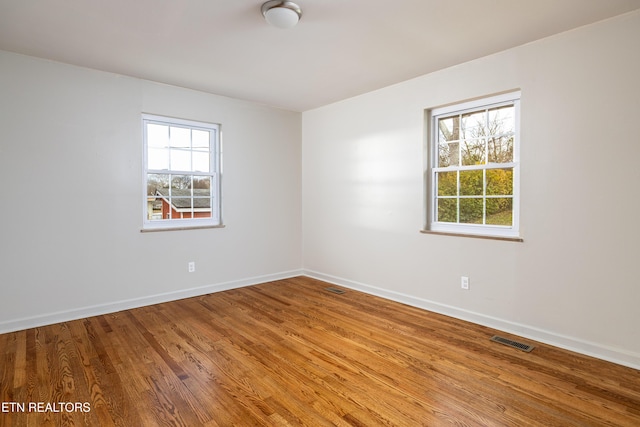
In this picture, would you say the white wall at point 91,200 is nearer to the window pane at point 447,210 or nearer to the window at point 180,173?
the window at point 180,173

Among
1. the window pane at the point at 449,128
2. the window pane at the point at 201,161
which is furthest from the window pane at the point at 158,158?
the window pane at the point at 449,128

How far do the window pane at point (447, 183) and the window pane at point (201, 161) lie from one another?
2903 mm

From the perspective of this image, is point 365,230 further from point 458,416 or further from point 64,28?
point 64,28

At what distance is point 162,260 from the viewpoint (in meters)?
4.05

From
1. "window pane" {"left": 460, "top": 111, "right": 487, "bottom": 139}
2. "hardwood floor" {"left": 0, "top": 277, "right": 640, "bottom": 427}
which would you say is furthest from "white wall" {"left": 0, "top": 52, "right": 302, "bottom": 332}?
"window pane" {"left": 460, "top": 111, "right": 487, "bottom": 139}

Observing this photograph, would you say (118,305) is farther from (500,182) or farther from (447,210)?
(500,182)

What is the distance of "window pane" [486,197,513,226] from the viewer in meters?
3.25

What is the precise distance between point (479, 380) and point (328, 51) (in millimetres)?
2900

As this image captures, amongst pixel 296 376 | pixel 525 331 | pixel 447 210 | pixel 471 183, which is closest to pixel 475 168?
pixel 471 183

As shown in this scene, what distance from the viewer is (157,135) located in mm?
4078

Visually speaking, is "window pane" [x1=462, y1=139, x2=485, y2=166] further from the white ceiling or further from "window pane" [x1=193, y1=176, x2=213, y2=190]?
"window pane" [x1=193, y1=176, x2=213, y2=190]

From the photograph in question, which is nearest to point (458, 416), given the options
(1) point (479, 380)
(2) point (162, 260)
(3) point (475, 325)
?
(1) point (479, 380)

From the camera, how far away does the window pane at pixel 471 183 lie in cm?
348

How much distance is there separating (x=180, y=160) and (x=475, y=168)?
3.42 metres
